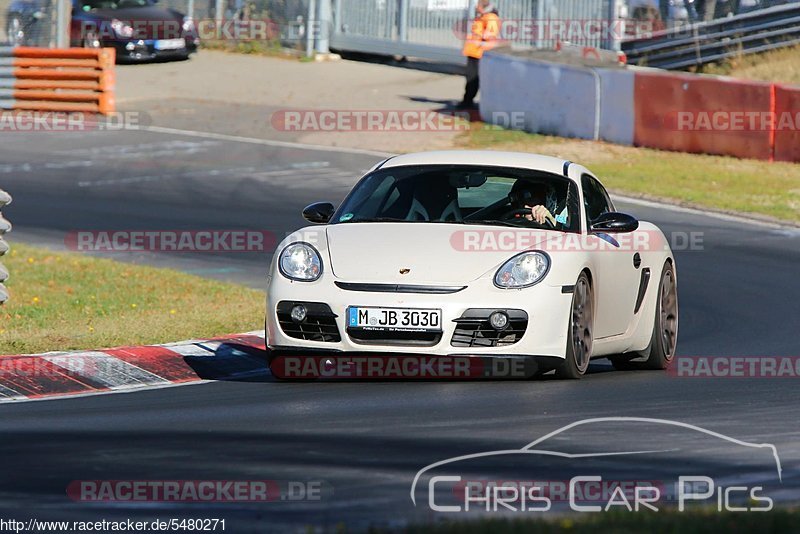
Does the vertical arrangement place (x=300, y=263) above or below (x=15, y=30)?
below

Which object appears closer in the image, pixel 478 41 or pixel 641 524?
pixel 641 524

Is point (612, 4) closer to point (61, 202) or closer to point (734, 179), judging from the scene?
point (734, 179)

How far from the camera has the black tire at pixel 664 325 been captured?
10164mm

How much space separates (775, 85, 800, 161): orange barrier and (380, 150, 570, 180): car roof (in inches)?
469

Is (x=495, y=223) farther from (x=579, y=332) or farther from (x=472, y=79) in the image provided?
(x=472, y=79)

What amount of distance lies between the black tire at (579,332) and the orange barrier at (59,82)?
63.9 ft

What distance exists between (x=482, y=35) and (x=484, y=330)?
18.9m

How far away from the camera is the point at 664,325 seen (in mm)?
10359

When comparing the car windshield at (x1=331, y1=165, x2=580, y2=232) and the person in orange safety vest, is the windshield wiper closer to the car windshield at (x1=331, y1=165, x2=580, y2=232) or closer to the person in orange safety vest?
the car windshield at (x1=331, y1=165, x2=580, y2=232)

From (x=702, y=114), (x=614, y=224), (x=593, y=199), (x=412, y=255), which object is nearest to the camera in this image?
(x=412, y=255)

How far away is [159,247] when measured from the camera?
16234 mm

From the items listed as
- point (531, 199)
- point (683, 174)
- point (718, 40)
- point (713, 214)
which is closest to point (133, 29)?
point (718, 40)

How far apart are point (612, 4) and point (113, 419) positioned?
22686mm

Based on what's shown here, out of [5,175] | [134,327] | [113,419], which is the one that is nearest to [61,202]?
[5,175]
